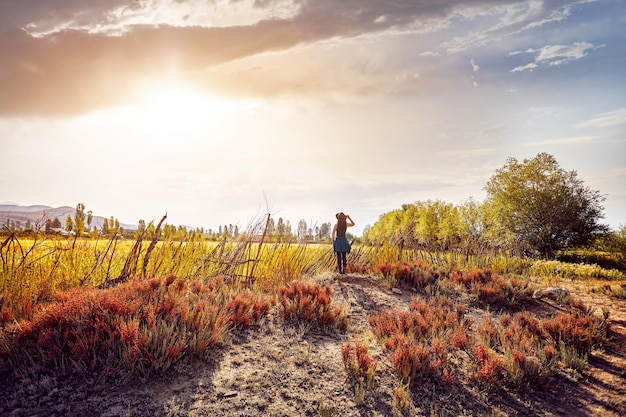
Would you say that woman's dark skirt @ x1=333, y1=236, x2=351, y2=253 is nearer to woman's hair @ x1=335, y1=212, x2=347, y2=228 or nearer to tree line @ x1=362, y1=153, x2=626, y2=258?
woman's hair @ x1=335, y1=212, x2=347, y2=228

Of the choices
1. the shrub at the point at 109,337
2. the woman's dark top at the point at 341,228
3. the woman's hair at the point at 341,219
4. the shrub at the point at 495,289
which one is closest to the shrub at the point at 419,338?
the shrub at the point at 495,289

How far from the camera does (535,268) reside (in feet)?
55.5

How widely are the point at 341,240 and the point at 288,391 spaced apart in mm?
7825

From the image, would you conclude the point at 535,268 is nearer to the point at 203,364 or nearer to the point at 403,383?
the point at 403,383

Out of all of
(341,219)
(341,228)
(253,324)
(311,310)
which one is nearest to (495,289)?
(341,228)

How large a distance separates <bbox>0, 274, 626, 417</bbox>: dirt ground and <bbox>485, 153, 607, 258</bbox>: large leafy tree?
19555 mm

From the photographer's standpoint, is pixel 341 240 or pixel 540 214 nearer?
pixel 341 240

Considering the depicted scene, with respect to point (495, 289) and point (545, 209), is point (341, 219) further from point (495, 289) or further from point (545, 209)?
point (545, 209)

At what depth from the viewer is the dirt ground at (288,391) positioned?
388 centimetres

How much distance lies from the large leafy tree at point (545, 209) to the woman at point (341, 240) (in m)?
17.1

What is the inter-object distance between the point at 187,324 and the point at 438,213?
125 feet

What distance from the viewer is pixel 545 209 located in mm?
23797

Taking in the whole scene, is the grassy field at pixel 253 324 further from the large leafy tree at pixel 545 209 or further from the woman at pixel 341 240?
the large leafy tree at pixel 545 209

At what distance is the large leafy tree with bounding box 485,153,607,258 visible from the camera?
914 inches
